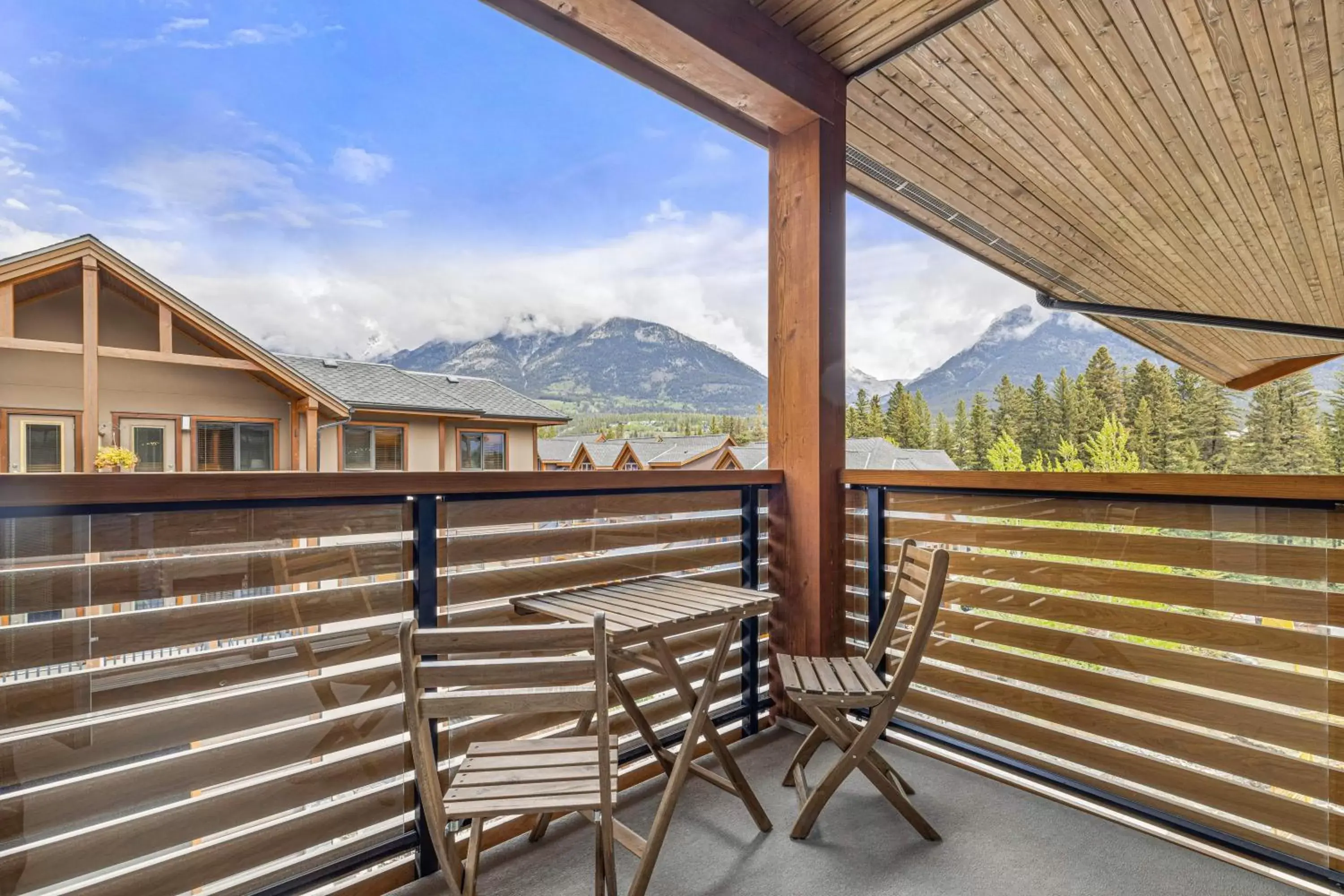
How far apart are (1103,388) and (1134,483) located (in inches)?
119

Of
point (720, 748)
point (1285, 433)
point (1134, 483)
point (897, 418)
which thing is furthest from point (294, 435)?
point (1285, 433)

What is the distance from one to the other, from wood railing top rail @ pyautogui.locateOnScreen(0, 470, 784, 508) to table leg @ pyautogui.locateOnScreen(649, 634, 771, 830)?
0.61 metres

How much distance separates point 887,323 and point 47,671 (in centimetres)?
394

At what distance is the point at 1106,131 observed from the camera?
10.7ft

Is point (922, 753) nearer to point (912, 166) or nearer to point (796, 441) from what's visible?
point (796, 441)

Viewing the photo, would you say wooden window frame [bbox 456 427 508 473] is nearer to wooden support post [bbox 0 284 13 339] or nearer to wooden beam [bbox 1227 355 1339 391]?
wooden support post [bbox 0 284 13 339]

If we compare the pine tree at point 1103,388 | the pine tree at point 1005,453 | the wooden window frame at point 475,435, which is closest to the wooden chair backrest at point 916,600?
the wooden window frame at point 475,435

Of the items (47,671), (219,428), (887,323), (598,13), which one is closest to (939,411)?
(887,323)

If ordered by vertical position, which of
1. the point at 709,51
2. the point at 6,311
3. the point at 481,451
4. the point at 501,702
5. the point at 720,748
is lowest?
the point at 720,748

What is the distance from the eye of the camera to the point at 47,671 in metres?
1.31

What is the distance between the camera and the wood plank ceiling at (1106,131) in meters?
2.53

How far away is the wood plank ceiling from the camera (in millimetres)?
2533

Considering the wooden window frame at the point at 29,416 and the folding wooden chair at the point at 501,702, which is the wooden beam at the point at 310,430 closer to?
the wooden window frame at the point at 29,416

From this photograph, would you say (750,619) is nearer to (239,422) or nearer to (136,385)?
(239,422)
